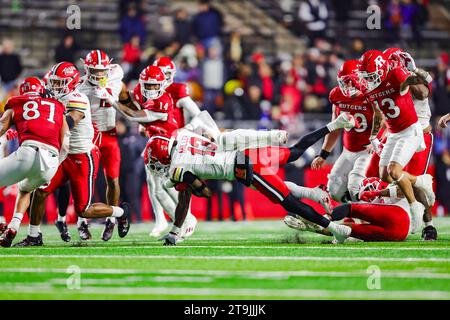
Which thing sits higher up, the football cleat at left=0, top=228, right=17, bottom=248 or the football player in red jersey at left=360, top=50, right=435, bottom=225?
the football player in red jersey at left=360, top=50, right=435, bottom=225

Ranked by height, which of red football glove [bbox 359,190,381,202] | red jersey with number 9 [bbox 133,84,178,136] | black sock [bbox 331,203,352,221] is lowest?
black sock [bbox 331,203,352,221]

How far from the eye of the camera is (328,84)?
17.3 m

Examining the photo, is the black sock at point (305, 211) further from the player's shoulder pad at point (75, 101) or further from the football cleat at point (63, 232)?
the football cleat at point (63, 232)

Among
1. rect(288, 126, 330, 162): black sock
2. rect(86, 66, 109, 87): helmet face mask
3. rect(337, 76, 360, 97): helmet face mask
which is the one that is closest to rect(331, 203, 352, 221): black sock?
rect(288, 126, 330, 162): black sock

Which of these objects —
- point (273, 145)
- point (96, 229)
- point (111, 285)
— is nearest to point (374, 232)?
point (273, 145)

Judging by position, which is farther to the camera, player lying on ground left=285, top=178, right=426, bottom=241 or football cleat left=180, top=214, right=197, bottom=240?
football cleat left=180, top=214, right=197, bottom=240

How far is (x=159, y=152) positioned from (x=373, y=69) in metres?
2.17

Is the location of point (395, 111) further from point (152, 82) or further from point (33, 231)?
point (33, 231)

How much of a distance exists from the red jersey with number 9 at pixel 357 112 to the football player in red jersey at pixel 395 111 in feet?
1.77

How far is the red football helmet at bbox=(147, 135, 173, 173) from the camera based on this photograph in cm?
896

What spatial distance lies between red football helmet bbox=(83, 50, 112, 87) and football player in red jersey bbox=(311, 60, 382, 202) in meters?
2.43

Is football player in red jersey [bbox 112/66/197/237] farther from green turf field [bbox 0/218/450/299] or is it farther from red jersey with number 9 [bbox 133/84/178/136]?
green turf field [bbox 0/218/450/299]

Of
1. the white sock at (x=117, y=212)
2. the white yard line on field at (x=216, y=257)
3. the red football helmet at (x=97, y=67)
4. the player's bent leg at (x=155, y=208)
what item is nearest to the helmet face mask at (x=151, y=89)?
the red football helmet at (x=97, y=67)

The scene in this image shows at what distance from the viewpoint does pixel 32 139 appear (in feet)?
28.9
